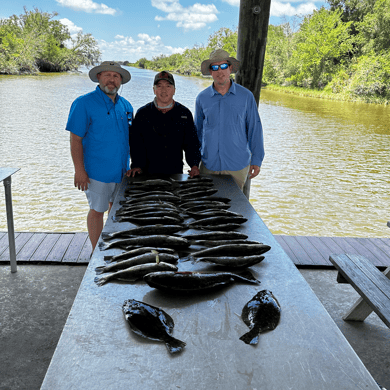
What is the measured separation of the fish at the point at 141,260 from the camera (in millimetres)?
1783

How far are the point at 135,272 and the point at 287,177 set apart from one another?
905 cm

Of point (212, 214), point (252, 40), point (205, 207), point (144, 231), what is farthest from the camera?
point (252, 40)

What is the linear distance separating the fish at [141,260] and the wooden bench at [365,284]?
4.91 feet

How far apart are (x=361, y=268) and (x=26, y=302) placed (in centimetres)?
302

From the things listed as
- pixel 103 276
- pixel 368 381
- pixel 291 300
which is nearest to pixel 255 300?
pixel 291 300

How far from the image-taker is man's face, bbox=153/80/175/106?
3391mm

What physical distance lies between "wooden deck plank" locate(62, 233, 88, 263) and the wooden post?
9.49ft

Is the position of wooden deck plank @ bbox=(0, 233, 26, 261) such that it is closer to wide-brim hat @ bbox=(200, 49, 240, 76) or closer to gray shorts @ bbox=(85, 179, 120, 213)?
gray shorts @ bbox=(85, 179, 120, 213)

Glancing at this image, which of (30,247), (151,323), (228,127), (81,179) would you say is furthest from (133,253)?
(30,247)

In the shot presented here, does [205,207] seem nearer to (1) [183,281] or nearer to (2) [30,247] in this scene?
(1) [183,281]

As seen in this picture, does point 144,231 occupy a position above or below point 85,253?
above

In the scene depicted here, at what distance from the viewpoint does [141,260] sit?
1.84 m

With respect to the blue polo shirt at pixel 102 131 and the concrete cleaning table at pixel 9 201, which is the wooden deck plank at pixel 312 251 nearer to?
the blue polo shirt at pixel 102 131

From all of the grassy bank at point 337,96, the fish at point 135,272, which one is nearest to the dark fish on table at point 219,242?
the fish at point 135,272
